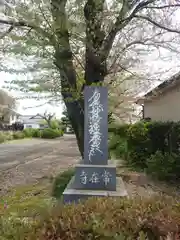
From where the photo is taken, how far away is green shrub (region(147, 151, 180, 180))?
7250 mm

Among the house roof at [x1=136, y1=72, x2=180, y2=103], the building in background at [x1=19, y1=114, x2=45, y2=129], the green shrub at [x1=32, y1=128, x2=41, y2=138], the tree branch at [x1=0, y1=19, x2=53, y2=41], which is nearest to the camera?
the tree branch at [x1=0, y1=19, x2=53, y2=41]

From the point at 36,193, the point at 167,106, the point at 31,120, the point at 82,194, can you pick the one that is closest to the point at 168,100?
the point at 167,106

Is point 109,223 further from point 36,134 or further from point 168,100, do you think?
point 36,134

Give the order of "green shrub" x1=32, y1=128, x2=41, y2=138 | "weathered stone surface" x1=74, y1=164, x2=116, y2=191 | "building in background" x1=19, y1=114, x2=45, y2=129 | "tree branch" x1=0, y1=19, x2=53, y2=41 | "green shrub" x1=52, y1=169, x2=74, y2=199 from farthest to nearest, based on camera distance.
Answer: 1. "building in background" x1=19, y1=114, x2=45, y2=129
2. "green shrub" x1=32, y1=128, x2=41, y2=138
3. "green shrub" x1=52, y1=169, x2=74, y2=199
4. "tree branch" x1=0, y1=19, x2=53, y2=41
5. "weathered stone surface" x1=74, y1=164, x2=116, y2=191

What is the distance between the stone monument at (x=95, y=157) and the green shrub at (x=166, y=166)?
206 cm

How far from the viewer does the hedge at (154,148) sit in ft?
24.3

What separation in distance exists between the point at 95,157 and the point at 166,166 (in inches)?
110

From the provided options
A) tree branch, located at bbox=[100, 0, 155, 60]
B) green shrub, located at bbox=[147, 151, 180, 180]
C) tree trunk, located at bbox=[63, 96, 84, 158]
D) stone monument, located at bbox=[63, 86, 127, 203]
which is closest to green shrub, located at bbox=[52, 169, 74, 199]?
stone monument, located at bbox=[63, 86, 127, 203]

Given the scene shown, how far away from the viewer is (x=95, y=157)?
5.64 metres

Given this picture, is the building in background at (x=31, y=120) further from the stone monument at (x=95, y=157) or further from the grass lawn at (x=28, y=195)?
the stone monument at (x=95, y=157)

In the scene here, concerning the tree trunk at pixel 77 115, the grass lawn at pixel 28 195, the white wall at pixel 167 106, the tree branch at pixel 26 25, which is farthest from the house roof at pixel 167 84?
the grass lawn at pixel 28 195

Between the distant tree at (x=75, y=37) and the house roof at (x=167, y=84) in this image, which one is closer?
the distant tree at (x=75, y=37)

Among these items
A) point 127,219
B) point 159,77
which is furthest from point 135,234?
point 159,77

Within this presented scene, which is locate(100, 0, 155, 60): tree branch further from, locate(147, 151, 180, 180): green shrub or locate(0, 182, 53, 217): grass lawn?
locate(0, 182, 53, 217): grass lawn
